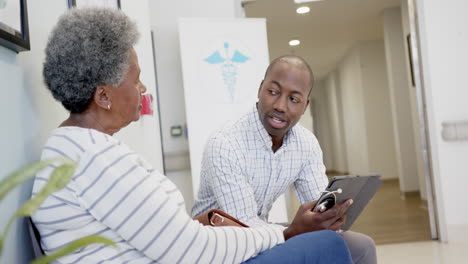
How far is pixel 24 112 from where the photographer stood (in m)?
1.21

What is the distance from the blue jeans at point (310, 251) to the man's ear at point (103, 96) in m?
0.53

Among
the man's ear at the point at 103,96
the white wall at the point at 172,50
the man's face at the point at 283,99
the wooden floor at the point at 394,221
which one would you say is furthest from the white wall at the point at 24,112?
the wooden floor at the point at 394,221

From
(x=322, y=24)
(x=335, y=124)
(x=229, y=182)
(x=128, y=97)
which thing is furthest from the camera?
(x=335, y=124)

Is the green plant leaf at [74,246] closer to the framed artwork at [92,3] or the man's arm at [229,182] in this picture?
the framed artwork at [92,3]

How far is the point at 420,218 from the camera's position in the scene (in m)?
5.16

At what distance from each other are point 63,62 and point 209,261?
1.92ft

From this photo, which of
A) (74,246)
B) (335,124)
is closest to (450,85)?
(74,246)

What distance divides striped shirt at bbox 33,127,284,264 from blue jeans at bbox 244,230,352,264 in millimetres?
167

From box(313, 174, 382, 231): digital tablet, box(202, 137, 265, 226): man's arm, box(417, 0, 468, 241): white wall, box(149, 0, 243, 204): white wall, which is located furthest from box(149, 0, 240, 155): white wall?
box(313, 174, 382, 231): digital tablet

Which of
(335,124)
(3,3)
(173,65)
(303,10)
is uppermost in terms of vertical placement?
(303,10)

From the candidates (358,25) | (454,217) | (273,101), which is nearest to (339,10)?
(358,25)

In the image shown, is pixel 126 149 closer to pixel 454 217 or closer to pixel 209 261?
pixel 209 261

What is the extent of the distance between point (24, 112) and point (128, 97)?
0.91 feet

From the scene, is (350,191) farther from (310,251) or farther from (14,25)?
(14,25)
